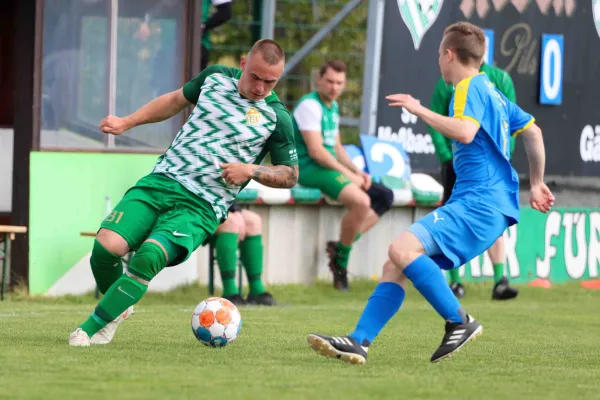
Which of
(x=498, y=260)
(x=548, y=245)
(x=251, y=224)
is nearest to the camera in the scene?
(x=251, y=224)

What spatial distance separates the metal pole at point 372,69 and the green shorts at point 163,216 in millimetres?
6528

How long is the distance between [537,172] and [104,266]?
2393 millimetres

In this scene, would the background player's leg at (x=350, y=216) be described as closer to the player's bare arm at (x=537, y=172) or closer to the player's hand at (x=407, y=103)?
the player's bare arm at (x=537, y=172)

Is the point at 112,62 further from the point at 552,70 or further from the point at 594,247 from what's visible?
the point at 594,247

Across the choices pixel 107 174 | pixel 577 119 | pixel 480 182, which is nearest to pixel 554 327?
pixel 480 182

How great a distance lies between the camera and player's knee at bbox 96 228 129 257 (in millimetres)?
6910

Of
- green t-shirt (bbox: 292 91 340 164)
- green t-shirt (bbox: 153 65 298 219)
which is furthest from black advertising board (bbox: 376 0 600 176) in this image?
green t-shirt (bbox: 153 65 298 219)

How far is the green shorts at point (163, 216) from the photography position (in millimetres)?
6965

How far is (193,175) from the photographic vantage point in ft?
23.7

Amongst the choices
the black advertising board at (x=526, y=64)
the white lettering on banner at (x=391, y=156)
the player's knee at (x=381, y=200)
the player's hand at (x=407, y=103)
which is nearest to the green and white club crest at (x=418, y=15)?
the black advertising board at (x=526, y=64)

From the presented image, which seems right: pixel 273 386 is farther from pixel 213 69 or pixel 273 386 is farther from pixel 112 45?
pixel 112 45

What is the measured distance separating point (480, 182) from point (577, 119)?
345 inches

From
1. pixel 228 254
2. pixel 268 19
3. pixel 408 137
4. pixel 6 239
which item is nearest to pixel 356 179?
pixel 408 137

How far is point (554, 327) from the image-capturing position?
31.7 feet
